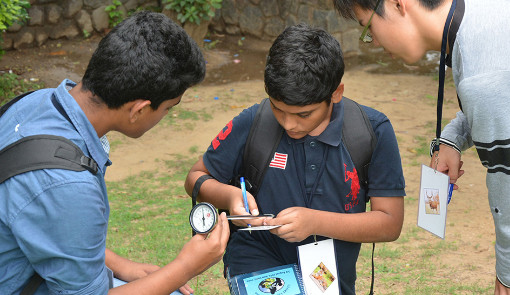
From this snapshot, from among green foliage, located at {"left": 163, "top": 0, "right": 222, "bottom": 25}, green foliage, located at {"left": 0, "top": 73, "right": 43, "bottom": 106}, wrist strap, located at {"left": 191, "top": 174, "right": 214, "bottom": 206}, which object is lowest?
green foliage, located at {"left": 0, "top": 73, "right": 43, "bottom": 106}

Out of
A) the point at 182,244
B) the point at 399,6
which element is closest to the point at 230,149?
the point at 399,6

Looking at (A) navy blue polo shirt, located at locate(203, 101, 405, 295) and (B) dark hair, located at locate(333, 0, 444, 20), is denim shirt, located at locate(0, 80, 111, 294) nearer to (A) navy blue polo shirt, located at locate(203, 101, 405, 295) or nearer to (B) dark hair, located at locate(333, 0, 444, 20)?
(A) navy blue polo shirt, located at locate(203, 101, 405, 295)

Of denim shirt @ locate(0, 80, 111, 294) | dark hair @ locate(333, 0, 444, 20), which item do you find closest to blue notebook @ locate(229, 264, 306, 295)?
denim shirt @ locate(0, 80, 111, 294)

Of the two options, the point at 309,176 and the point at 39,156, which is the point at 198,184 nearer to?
the point at 309,176

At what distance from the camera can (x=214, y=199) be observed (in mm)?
2551

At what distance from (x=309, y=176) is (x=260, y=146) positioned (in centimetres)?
24

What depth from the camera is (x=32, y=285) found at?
1895 millimetres

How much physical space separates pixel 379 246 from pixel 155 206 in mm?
1895

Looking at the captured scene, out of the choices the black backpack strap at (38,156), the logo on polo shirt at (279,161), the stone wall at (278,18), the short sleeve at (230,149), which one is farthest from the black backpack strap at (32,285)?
the stone wall at (278,18)

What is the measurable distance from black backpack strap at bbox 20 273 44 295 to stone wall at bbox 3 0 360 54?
293 inches

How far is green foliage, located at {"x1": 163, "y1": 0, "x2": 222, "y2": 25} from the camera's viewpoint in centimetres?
883

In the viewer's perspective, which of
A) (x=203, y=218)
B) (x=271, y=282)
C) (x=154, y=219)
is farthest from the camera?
(x=154, y=219)

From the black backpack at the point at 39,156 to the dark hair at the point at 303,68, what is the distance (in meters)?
0.83

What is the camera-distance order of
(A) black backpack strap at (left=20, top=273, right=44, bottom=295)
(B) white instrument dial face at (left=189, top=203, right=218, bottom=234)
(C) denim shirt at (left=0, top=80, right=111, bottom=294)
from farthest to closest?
(B) white instrument dial face at (left=189, top=203, right=218, bottom=234) < (A) black backpack strap at (left=20, top=273, right=44, bottom=295) < (C) denim shirt at (left=0, top=80, right=111, bottom=294)
